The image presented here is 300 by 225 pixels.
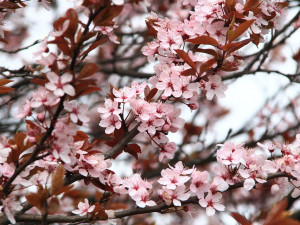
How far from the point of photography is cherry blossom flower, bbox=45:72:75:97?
1.45m

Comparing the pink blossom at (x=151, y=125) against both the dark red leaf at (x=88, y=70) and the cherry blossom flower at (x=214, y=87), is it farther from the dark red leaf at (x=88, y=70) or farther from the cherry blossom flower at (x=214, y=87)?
the dark red leaf at (x=88, y=70)

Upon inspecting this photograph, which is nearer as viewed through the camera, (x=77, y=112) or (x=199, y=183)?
(x=77, y=112)

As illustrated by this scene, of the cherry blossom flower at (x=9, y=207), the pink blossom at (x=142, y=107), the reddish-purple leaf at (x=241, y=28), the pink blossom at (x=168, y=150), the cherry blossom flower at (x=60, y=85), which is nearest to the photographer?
the cherry blossom flower at (x=60, y=85)

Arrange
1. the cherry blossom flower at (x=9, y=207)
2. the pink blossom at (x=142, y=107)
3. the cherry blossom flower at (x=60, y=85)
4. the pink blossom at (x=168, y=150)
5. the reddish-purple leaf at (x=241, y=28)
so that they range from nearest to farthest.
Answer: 1. the cherry blossom flower at (x=60, y=85)
2. the cherry blossom flower at (x=9, y=207)
3. the reddish-purple leaf at (x=241, y=28)
4. the pink blossom at (x=142, y=107)
5. the pink blossom at (x=168, y=150)

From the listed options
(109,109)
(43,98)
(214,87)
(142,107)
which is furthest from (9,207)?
(214,87)

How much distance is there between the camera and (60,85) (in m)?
1.48

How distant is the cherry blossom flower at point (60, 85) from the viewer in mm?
1447

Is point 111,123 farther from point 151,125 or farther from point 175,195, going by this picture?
point 175,195

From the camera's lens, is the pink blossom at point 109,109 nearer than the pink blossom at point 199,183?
No

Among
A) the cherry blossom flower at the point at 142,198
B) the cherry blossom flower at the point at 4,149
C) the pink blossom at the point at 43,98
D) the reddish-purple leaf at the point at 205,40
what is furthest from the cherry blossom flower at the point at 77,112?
the reddish-purple leaf at the point at 205,40

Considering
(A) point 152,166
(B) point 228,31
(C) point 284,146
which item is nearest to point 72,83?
(B) point 228,31

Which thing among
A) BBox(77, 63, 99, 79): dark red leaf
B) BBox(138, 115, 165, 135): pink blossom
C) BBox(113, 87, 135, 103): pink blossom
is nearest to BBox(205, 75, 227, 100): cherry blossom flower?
BBox(138, 115, 165, 135): pink blossom

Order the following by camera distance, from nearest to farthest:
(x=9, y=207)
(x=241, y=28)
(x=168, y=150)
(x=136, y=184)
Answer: (x=9, y=207), (x=241, y=28), (x=136, y=184), (x=168, y=150)

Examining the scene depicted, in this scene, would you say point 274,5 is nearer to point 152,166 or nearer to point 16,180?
point 16,180
